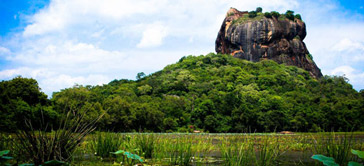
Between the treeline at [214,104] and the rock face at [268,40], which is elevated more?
the rock face at [268,40]

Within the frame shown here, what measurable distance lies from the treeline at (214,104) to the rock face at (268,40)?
57.6 ft

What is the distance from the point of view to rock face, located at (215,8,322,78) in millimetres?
104562

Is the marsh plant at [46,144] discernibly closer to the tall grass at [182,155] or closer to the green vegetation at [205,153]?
the green vegetation at [205,153]

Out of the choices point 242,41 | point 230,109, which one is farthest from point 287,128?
point 242,41

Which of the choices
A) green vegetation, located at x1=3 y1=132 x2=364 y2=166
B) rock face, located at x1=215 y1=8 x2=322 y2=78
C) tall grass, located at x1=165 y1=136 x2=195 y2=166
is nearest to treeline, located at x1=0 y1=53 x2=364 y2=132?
rock face, located at x1=215 y1=8 x2=322 y2=78

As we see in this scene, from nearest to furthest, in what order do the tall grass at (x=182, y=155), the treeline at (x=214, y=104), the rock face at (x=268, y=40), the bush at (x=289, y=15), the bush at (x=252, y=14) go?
the tall grass at (x=182, y=155) < the treeline at (x=214, y=104) < the rock face at (x=268, y=40) < the bush at (x=289, y=15) < the bush at (x=252, y=14)

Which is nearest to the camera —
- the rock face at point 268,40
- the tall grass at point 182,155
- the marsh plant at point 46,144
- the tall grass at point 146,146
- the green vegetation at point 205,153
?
the marsh plant at point 46,144

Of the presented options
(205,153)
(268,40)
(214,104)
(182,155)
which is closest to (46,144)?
(182,155)

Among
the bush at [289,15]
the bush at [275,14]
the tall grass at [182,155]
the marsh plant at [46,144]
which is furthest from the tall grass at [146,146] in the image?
the bush at [289,15]

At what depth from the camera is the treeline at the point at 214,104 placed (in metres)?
39.9

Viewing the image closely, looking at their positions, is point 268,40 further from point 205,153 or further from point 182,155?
point 182,155

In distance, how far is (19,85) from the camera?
31.1m

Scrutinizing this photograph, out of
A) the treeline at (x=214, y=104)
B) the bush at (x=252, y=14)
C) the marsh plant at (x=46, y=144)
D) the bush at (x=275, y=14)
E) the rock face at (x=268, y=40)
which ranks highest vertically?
the bush at (x=252, y=14)

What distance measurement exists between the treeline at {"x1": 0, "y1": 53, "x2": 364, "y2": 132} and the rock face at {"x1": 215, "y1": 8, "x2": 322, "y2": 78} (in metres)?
17.6
